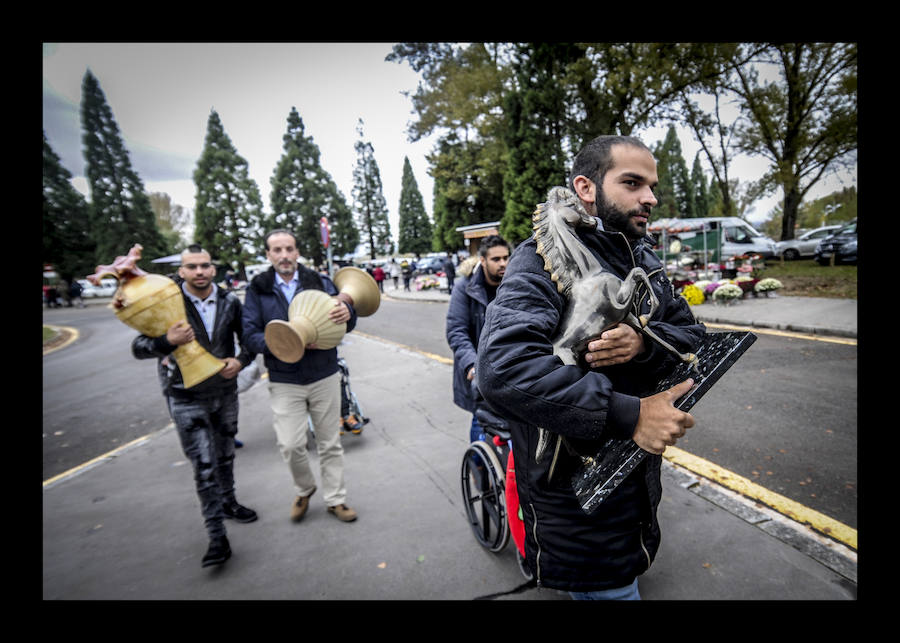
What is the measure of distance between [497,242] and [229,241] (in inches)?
1673

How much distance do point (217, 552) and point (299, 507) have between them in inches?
22.8

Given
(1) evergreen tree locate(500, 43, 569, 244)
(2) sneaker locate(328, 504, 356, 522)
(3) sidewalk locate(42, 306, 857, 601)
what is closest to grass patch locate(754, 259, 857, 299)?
(1) evergreen tree locate(500, 43, 569, 244)

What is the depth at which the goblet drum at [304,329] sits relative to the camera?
2.75 metres

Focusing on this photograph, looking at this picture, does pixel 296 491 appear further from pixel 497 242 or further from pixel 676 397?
pixel 676 397

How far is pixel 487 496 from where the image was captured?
8.65ft

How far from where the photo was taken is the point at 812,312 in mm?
8266

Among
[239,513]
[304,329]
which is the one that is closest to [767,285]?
[304,329]

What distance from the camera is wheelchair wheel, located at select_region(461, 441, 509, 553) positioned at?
8.23ft

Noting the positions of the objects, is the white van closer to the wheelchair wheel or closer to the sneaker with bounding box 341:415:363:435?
the sneaker with bounding box 341:415:363:435

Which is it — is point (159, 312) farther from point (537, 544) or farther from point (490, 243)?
point (537, 544)

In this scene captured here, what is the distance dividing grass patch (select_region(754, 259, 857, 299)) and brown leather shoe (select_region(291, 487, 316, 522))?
11611 millimetres
